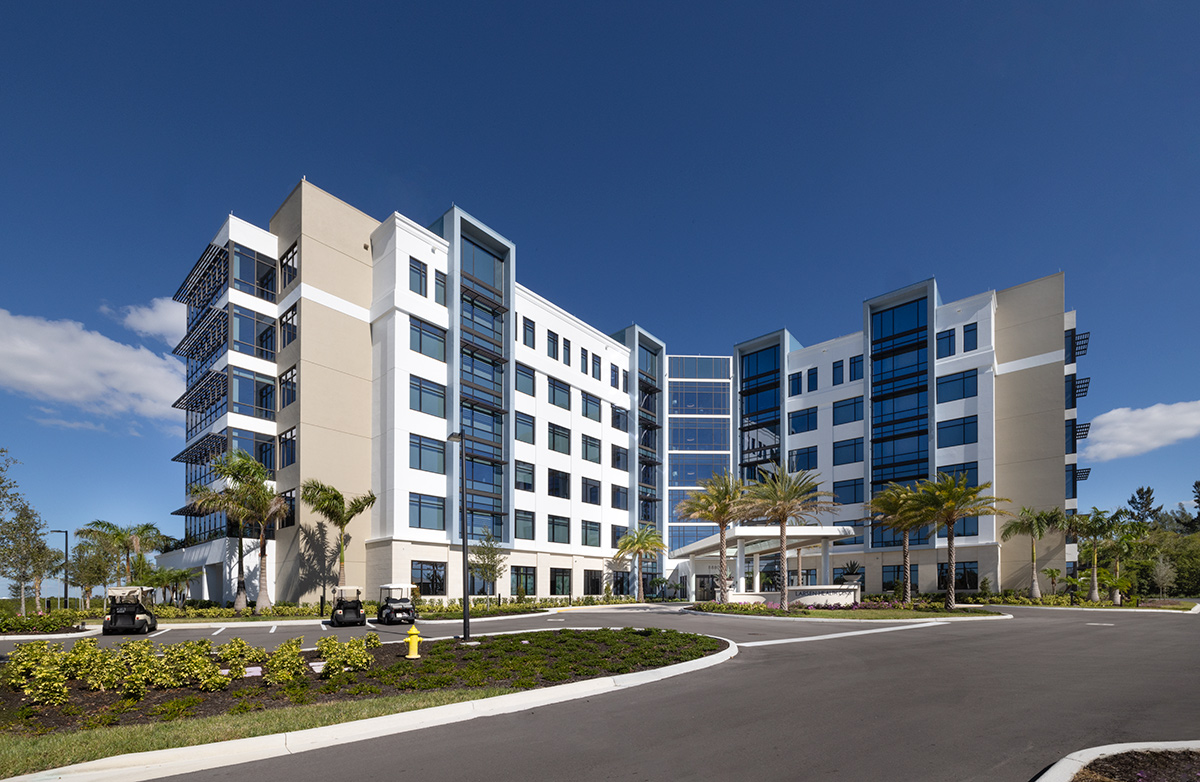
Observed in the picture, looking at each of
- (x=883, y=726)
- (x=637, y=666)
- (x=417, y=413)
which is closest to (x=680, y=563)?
(x=417, y=413)

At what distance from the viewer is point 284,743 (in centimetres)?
890

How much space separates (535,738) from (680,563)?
2352 inches

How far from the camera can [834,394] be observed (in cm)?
6372

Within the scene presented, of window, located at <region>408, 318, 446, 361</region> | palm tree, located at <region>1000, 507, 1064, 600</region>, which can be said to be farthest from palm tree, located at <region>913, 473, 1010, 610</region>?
window, located at <region>408, 318, 446, 361</region>

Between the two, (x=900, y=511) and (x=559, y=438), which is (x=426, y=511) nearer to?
(x=559, y=438)

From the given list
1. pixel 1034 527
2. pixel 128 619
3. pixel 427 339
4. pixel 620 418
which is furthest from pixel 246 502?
pixel 1034 527

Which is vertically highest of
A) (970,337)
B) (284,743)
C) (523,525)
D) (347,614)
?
(970,337)

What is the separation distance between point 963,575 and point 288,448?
48170mm

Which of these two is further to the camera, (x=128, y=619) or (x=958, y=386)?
(x=958, y=386)

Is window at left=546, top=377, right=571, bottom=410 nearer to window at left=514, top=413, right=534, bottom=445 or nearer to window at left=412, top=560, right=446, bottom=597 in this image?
window at left=514, top=413, right=534, bottom=445

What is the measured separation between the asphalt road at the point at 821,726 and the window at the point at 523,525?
35276 millimetres

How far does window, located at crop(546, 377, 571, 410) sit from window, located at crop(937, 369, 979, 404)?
97.0 feet

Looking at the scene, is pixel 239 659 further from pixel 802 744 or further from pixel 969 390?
pixel 969 390

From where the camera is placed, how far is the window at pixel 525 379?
5434 cm
